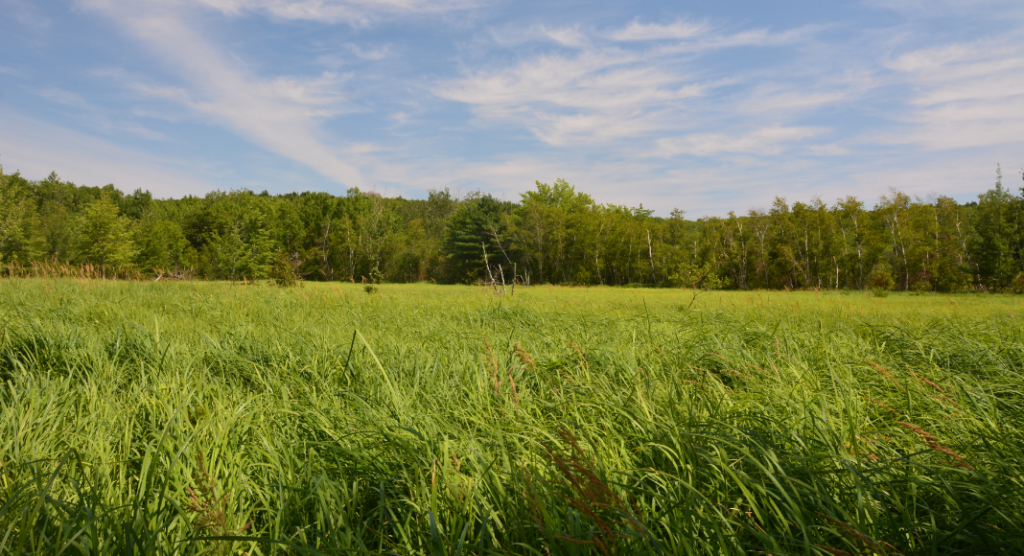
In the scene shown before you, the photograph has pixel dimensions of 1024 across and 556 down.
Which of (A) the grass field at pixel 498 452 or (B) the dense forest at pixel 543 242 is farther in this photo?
(B) the dense forest at pixel 543 242

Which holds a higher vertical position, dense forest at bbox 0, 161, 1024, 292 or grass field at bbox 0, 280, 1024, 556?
dense forest at bbox 0, 161, 1024, 292

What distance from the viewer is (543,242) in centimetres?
5541

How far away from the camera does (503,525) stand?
5.94 feet

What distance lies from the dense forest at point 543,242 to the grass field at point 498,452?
18.9 meters

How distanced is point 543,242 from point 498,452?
53519mm

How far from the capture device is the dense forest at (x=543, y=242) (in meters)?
33.6

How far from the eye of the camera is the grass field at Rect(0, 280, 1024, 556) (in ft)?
5.30

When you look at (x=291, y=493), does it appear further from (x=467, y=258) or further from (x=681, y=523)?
(x=467, y=258)

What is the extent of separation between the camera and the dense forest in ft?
110

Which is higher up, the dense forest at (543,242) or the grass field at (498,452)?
the dense forest at (543,242)

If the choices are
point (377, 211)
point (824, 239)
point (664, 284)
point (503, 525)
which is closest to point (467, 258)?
point (377, 211)

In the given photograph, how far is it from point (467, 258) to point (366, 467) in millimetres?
54071

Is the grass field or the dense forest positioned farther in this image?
the dense forest

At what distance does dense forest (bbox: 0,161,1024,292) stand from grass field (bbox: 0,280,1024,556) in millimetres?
18892
